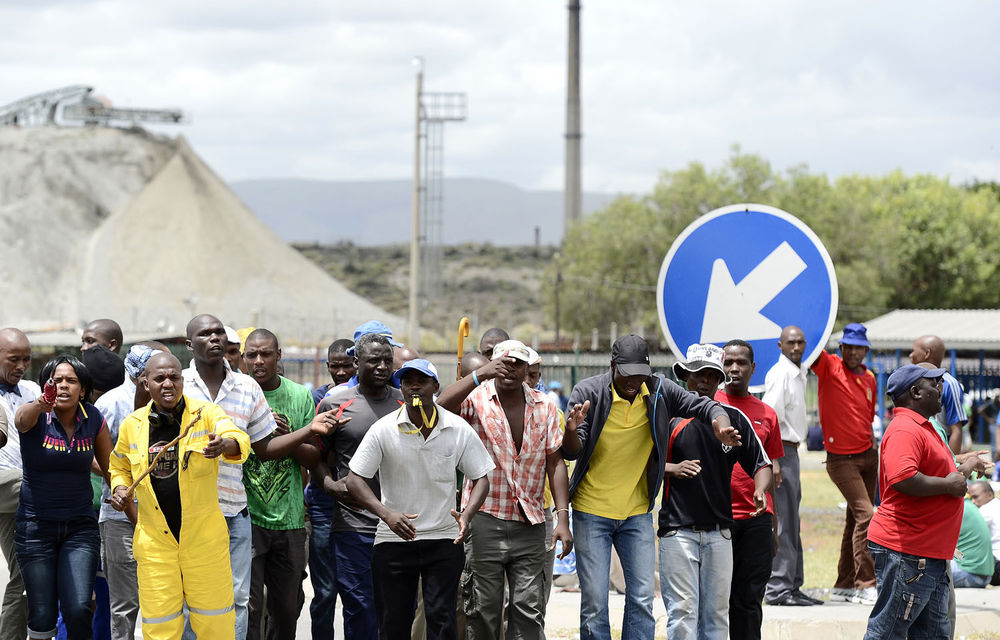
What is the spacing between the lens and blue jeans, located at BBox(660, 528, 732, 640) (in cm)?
670

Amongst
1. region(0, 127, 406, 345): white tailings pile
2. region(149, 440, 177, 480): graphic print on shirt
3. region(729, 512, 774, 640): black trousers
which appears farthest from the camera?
region(0, 127, 406, 345): white tailings pile

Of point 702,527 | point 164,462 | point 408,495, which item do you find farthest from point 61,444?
point 702,527

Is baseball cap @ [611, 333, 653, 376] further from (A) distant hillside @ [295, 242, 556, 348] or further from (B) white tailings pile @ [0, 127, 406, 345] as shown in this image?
(A) distant hillside @ [295, 242, 556, 348]

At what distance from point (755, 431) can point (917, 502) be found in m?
1.03

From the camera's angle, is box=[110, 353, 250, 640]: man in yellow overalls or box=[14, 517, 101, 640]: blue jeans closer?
box=[110, 353, 250, 640]: man in yellow overalls

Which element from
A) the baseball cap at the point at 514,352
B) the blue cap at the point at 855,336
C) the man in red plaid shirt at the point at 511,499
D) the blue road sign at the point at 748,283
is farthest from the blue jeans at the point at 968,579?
the baseball cap at the point at 514,352

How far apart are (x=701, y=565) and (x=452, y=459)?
155 centimetres

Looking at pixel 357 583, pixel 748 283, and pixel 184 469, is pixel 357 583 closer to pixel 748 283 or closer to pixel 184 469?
pixel 184 469

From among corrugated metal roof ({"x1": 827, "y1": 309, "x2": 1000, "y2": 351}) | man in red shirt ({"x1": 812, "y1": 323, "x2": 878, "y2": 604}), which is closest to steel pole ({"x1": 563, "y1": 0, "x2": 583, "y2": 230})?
corrugated metal roof ({"x1": 827, "y1": 309, "x2": 1000, "y2": 351})

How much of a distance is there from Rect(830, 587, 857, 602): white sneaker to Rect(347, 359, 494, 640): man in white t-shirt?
384cm

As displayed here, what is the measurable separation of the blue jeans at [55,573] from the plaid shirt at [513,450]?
2004 millimetres

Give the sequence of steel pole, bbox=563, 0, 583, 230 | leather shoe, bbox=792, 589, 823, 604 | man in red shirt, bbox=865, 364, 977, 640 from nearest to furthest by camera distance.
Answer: man in red shirt, bbox=865, 364, 977, 640, leather shoe, bbox=792, 589, 823, 604, steel pole, bbox=563, 0, 583, 230

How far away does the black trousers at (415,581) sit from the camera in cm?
622

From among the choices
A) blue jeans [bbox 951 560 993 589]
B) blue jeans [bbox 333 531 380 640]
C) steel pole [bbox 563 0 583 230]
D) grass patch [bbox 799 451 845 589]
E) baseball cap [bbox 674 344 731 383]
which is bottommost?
grass patch [bbox 799 451 845 589]
